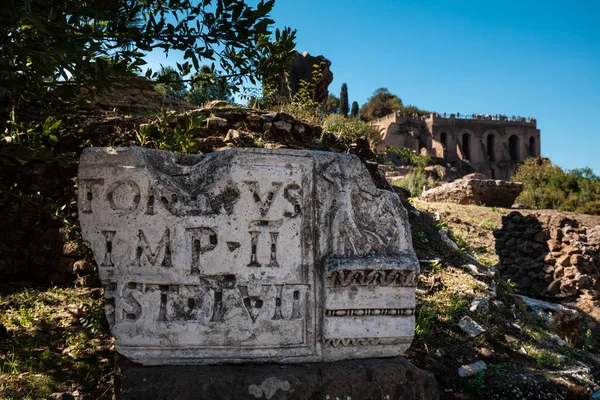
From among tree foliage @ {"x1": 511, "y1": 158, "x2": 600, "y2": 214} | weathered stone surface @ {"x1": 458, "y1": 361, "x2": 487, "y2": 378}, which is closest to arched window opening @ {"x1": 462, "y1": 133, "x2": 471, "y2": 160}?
tree foliage @ {"x1": 511, "y1": 158, "x2": 600, "y2": 214}

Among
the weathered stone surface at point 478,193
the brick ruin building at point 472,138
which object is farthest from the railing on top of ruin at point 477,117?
the weathered stone surface at point 478,193

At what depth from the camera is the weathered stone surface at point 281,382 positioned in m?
2.39

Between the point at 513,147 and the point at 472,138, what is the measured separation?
4.52 meters

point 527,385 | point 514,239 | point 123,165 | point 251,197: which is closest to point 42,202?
point 123,165

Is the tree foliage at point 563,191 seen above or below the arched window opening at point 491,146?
below

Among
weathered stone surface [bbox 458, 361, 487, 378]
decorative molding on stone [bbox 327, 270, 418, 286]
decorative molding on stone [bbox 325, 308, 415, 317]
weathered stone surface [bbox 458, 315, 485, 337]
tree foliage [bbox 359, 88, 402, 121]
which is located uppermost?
tree foliage [bbox 359, 88, 402, 121]

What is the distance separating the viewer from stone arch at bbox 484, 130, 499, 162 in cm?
4025

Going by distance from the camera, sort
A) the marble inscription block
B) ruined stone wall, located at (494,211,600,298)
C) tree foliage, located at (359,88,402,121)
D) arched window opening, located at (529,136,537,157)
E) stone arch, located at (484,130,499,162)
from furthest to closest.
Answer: tree foliage, located at (359,88,402,121)
arched window opening, located at (529,136,537,157)
stone arch, located at (484,130,499,162)
ruined stone wall, located at (494,211,600,298)
the marble inscription block

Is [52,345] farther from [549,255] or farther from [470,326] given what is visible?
[549,255]

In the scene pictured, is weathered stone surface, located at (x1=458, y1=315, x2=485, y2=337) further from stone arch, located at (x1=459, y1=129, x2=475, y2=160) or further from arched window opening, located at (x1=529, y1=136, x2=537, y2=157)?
arched window opening, located at (x1=529, y1=136, x2=537, y2=157)

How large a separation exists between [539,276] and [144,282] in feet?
24.1

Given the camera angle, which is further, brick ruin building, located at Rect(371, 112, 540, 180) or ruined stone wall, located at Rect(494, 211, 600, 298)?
brick ruin building, located at Rect(371, 112, 540, 180)

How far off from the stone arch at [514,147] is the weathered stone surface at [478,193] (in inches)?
1156

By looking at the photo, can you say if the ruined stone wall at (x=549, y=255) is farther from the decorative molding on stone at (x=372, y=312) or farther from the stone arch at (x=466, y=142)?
the stone arch at (x=466, y=142)
